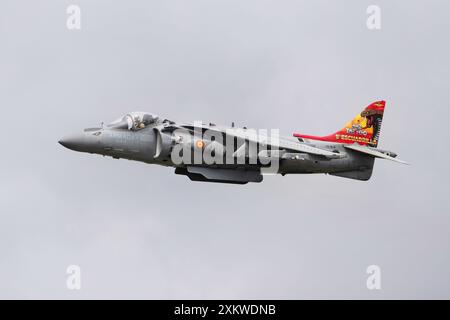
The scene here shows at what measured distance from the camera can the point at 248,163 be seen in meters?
44.4

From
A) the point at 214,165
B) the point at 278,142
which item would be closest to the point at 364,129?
the point at 278,142

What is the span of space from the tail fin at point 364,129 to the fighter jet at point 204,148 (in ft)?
4.96

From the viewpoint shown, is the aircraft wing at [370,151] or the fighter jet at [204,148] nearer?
the fighter jet at [204,148]

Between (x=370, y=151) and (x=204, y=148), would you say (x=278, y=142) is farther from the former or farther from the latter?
(x=370, y=151)

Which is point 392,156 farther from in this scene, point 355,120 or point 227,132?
point 227,132

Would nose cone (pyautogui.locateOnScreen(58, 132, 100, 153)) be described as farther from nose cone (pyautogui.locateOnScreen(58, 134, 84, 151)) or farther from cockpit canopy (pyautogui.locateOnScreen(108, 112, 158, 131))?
cockpit canopy (pyautogui.locateOnScreen(108, 112, 158, 131))

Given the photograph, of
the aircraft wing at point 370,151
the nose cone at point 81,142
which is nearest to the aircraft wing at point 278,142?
the aircraft wing at point 370,151

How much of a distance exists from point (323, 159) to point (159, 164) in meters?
6.43

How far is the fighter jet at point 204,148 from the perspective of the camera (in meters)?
43.3

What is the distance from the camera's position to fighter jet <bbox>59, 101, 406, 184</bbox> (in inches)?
1705

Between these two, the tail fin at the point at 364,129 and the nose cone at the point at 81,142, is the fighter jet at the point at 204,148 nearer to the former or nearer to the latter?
the nose cone at the point at 81,142

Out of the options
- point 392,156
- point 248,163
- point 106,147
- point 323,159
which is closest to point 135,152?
point 106,147

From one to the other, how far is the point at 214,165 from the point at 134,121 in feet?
11.4

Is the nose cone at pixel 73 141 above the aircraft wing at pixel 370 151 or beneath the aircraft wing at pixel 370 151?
above
